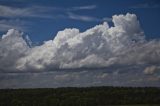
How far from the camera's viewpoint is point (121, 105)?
197 m

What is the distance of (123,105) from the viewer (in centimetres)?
19762

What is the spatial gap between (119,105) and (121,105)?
2.09m

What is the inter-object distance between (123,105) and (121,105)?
116cm

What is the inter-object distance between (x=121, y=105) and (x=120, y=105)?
3.98 feet

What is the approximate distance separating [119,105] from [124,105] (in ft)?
10.6

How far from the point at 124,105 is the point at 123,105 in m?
0.63

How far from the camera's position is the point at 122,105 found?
197750 mm

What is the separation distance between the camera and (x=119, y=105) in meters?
199

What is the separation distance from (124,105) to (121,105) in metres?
1.64

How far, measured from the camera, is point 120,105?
7815 inches

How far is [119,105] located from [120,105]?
2.92 feet

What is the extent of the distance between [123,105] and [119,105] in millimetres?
2602
